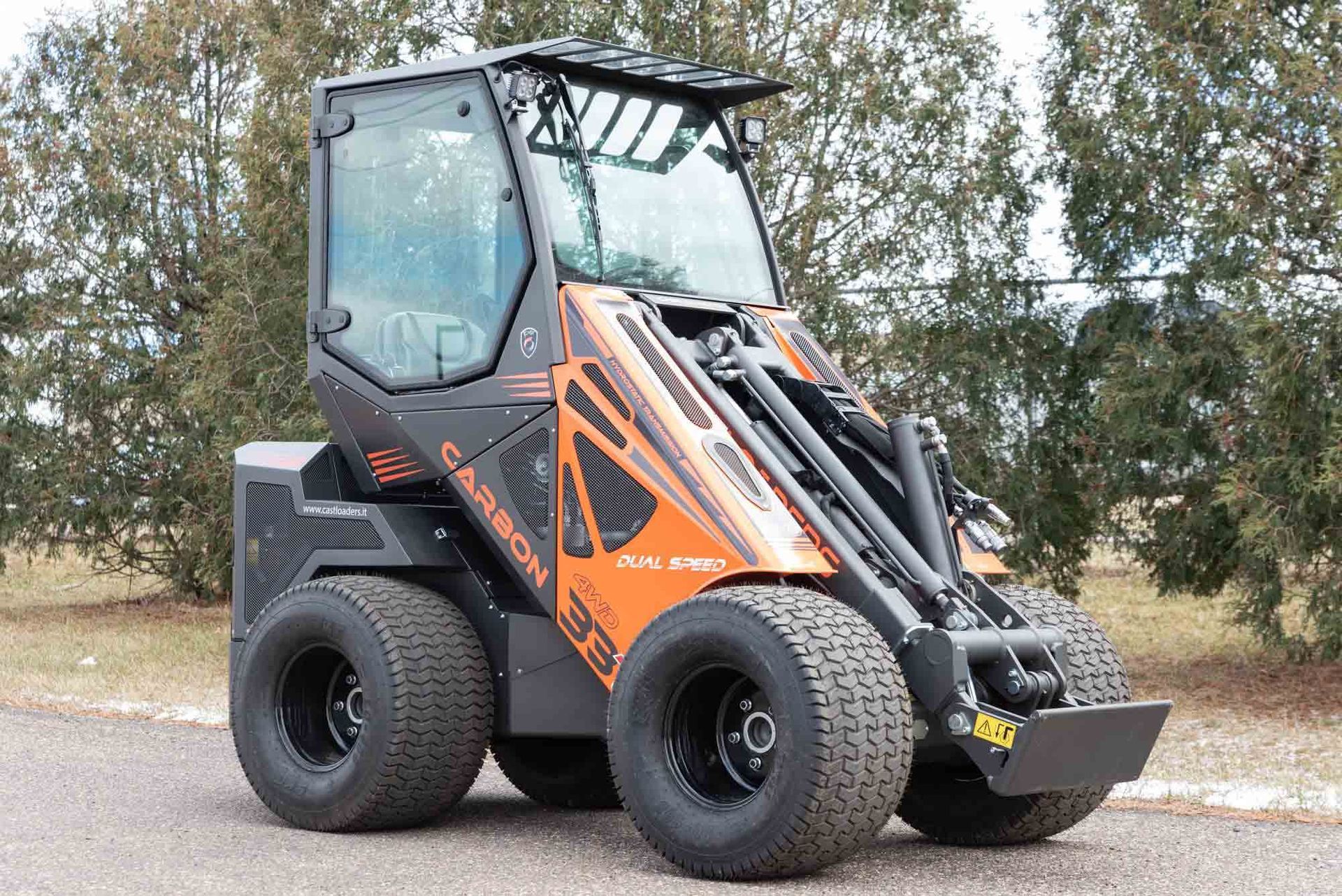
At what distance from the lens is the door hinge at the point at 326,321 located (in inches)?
276

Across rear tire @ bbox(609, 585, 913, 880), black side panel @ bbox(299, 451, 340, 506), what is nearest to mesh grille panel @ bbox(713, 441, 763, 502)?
rear tire @ bbox(609, 585, 913, 880)

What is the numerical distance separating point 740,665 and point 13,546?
14624mm

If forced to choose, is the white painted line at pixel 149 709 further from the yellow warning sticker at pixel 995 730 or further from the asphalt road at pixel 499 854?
the yellow warning sticker at pixel 995 730

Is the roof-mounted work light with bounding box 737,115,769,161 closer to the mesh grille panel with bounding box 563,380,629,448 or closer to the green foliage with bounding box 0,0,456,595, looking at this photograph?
the mesh grille panel with bounding box 563,380,629,448

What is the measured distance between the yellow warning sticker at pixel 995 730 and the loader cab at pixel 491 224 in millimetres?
1996

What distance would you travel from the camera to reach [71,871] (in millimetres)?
5359

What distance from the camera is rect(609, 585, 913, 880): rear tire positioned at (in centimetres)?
506

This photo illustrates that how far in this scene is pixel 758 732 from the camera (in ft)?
18.0

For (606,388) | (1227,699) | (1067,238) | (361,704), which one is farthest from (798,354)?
(1067,238)

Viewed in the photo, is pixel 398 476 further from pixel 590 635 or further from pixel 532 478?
pixel 590 635

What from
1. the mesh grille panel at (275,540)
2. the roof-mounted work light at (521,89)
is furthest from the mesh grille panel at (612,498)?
the roof-mounted work light at (521,89)

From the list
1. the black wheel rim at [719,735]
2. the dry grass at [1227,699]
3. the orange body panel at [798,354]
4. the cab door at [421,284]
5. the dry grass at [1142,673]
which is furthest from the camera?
the dry grass at [1142,673]

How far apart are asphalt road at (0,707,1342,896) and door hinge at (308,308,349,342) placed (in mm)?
1964

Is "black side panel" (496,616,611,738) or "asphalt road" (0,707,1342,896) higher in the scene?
"black side panel" (496,616,611,738)
